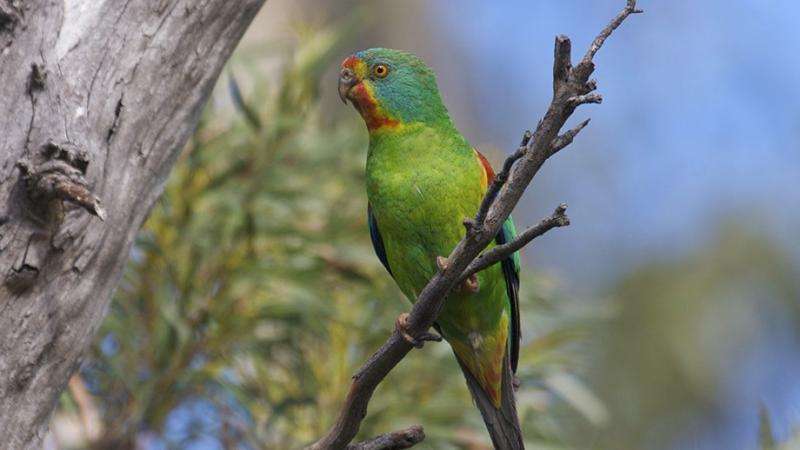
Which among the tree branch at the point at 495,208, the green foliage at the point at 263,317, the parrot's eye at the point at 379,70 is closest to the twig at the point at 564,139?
the tree branch at the point at 495,208

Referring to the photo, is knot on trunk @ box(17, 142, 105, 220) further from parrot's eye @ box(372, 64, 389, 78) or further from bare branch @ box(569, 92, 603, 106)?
parrot's eye @ box(372, 64, 389, 78)

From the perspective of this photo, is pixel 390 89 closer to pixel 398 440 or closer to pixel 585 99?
pixel 398 440

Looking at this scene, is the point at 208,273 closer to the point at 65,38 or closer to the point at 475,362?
the point at 475,362

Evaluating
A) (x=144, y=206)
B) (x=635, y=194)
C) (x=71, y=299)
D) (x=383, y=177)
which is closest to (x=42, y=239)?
(x=71, y=299)

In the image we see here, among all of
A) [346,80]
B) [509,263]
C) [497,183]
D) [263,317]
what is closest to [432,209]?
[509,263]

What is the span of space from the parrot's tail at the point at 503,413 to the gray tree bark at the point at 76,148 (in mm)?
1248

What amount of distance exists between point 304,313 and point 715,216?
16.3ft

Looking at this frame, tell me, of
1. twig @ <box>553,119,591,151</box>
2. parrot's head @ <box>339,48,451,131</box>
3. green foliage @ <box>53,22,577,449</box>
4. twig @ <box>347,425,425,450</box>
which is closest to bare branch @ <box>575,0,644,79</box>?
twig @ <box>553,119,591,151</box>

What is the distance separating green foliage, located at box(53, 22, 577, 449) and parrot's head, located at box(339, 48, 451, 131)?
0.93 m

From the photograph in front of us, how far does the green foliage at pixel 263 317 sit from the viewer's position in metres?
4.34

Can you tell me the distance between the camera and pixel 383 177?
342cm

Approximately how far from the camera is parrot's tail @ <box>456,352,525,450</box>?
11.6ft

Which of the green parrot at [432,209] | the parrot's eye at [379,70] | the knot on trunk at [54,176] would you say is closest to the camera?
the knot on trunk at [54,176]

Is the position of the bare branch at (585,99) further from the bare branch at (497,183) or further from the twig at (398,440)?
the twig at (398,440)
